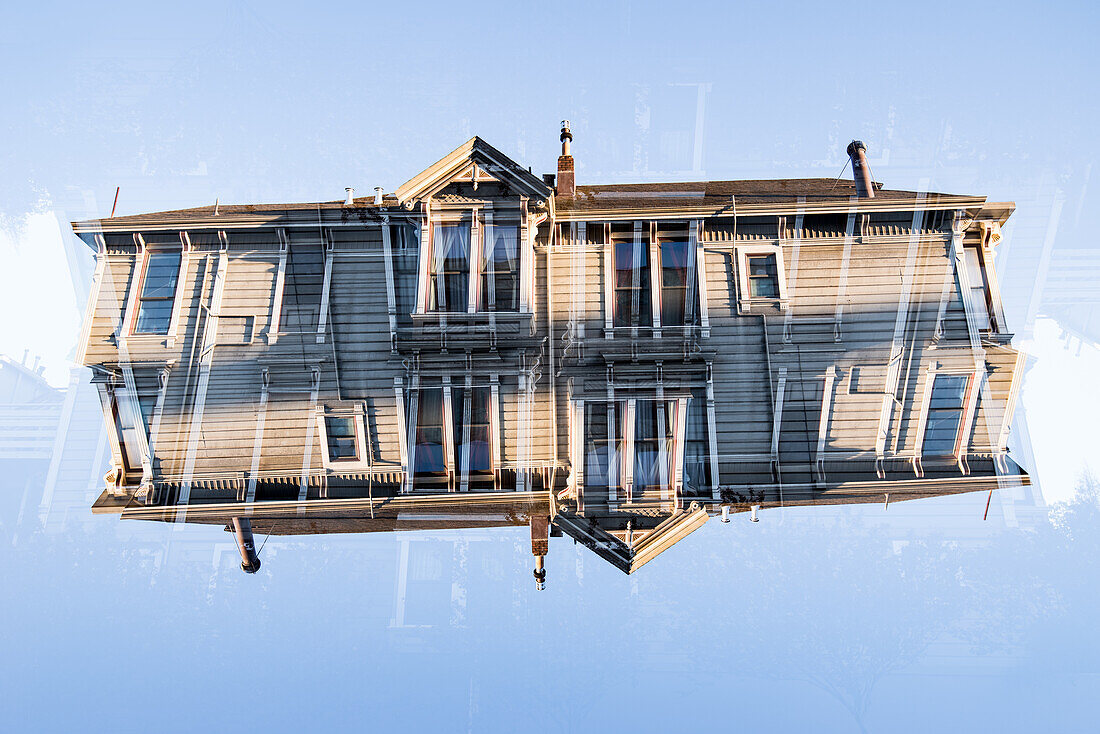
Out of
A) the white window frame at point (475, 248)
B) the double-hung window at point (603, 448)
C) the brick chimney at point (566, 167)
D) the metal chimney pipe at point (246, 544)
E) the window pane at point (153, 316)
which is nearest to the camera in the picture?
Answer: the double-hung window at point (603, 448)

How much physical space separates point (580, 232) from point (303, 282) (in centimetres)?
613

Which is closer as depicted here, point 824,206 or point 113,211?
point 824,206

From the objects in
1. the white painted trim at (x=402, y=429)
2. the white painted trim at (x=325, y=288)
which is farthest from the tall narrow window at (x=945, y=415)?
the white painted trim at (x=325, y=288)

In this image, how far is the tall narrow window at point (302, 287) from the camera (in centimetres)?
1079

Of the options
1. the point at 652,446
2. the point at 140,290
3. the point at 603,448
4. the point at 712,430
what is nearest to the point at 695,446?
the point at 712,430

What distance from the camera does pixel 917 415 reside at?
1041 cm

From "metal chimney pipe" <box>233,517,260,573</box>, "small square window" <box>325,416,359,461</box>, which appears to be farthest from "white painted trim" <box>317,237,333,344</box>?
"metal chimney pipe" <box>233,517,260,573</box>

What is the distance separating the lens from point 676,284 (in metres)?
10.9

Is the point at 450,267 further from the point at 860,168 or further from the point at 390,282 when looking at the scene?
the point at 860,168

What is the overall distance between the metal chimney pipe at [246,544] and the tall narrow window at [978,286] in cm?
1613

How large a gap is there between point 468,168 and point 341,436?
6.29 metres

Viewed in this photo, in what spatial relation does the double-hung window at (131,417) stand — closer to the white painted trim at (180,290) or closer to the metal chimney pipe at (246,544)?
the white painted trim at (180,290)

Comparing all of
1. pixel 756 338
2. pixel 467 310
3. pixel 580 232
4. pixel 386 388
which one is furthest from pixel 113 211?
pixel 756 338

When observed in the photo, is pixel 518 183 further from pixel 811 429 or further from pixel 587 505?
pixel 811 429
